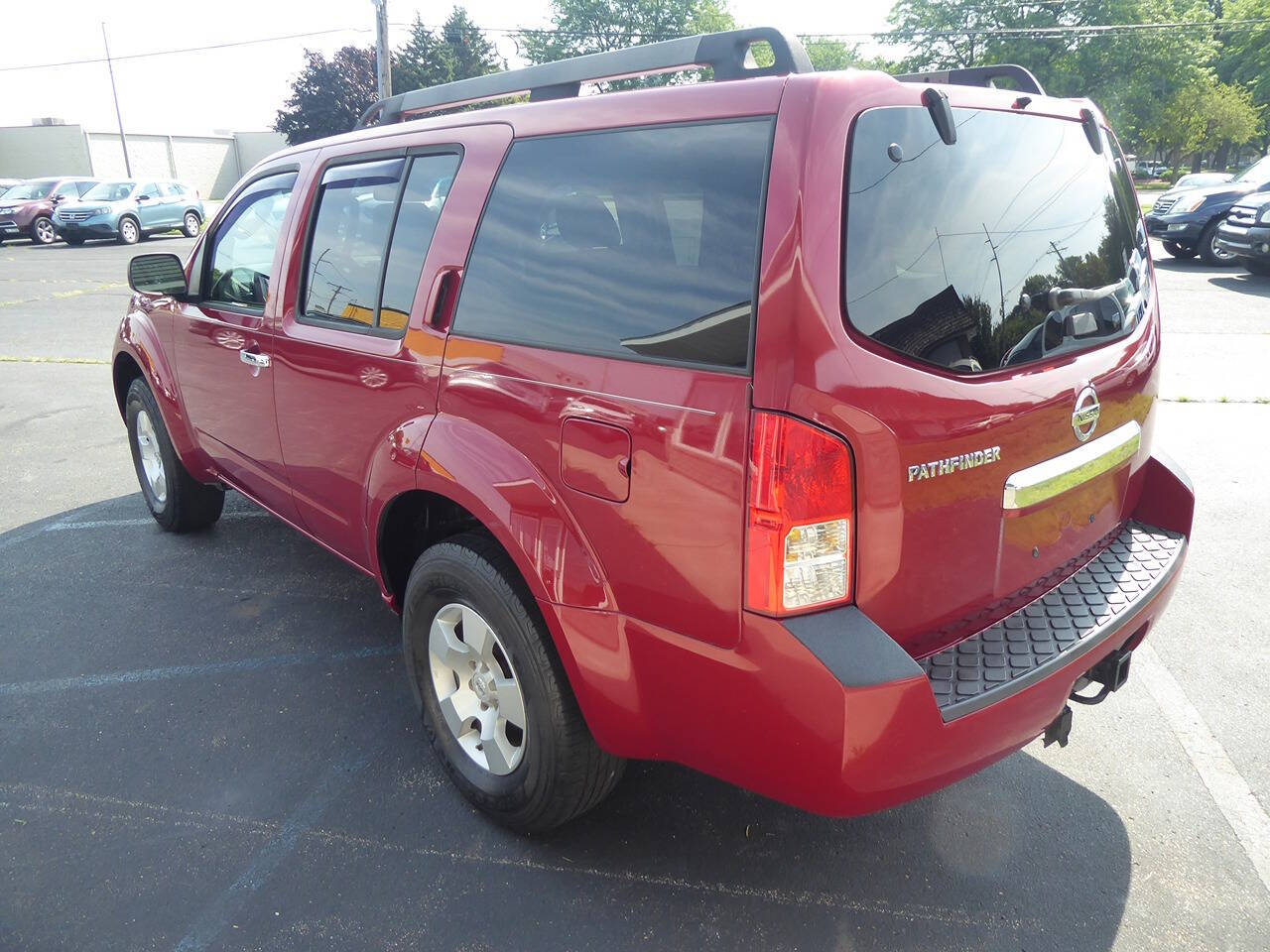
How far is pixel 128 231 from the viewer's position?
23.8 metres

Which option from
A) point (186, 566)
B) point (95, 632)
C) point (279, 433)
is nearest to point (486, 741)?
point (279, 433)

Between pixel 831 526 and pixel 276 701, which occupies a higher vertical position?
pixel 831 526

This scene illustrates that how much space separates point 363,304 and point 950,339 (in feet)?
6.08

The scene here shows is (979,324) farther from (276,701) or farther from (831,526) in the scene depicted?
(276,701)

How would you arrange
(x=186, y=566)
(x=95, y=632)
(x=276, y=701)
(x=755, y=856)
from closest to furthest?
(x=755, y=856) → (x=276, y=701) → (x=95, y=632) → (x=186, y=566)

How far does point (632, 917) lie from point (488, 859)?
455 mm

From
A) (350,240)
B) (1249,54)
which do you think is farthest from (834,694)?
(1249,54)

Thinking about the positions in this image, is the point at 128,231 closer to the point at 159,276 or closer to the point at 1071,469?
the point at 159,276

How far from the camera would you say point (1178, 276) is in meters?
14.4

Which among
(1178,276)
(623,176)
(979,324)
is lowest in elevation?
(1178,276)

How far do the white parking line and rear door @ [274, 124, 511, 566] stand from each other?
2.57 m

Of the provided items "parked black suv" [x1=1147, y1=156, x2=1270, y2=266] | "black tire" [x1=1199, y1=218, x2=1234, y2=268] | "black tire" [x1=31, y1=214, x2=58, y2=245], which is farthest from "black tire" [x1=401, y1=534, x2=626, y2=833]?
"black tire" [x1=31, y1=214, x2=58, y2=245]

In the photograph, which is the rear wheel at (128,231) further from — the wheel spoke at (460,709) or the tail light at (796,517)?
the tail light at (796,517)

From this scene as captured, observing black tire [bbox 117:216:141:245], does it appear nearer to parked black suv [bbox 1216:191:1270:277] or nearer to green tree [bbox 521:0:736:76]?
parked black suv [bbox 1216:191:1270:277]
